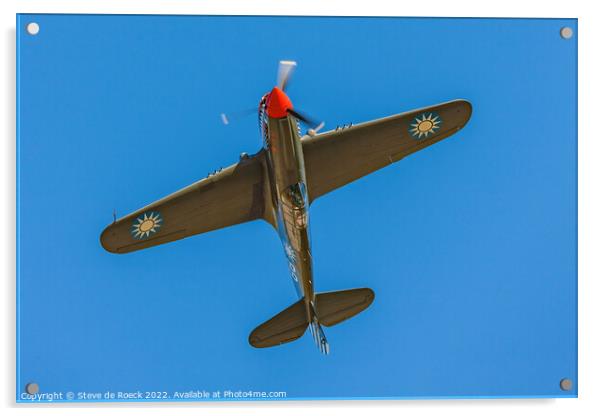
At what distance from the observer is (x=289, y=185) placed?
825 cm

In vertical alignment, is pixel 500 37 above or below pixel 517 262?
above

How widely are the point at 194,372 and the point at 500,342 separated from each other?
3113mm

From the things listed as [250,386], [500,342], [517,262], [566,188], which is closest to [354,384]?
[250,386]

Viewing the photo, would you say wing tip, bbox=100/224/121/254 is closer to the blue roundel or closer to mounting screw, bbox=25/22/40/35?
the blue roundel

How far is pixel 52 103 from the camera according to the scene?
832cm

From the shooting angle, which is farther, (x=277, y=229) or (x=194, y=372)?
(x=277, y=229)

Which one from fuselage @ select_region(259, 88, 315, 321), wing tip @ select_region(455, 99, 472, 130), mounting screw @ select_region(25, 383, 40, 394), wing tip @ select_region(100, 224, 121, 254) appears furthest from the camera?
wing tip @ select_region(455, 99, 472, 130)

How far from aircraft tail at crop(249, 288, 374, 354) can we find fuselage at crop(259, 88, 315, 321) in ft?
0.28

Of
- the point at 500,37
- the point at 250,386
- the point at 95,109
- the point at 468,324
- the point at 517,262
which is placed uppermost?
the point at 500,37

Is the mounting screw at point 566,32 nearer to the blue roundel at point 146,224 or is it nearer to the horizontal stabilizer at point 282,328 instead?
the horizontal stabilizer at point 282,328

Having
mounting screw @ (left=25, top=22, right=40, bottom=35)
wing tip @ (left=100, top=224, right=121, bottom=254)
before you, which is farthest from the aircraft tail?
mounting screw @ (left=25, top=22, right=40, bottom=35)

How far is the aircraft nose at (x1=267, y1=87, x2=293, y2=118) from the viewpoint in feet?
25.7

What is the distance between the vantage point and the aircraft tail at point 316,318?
8406mm

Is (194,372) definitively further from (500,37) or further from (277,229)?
(500,37)
